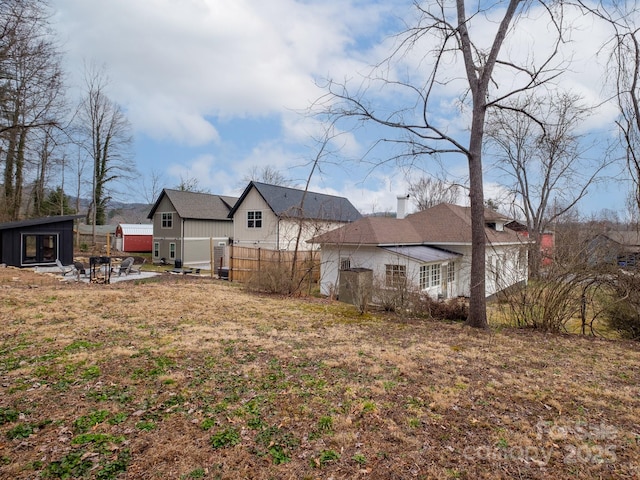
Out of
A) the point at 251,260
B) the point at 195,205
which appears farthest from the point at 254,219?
the point at 251,260

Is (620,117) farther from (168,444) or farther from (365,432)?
(168,444)

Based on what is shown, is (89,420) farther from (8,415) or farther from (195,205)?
(195,205)

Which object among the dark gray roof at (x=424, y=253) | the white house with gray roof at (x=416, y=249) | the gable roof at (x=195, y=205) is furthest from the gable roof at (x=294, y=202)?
the dark gray roof at (x=424, y=253)

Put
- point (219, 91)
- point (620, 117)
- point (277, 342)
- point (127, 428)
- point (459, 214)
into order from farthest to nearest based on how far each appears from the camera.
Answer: point (459, 214), point (219, 91), point (620, 117), point (277, 342), point (127, 428)

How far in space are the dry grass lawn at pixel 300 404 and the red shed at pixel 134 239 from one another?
99.6 feet

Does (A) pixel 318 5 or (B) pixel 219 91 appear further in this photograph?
(B) pixel 219 91

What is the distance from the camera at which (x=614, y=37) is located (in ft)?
30.7

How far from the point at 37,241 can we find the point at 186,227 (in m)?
9.98

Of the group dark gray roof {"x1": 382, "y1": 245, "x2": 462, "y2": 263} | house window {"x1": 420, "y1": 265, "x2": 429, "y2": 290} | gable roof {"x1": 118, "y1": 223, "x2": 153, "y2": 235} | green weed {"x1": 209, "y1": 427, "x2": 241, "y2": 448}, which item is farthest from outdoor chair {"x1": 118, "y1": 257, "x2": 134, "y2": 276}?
gable roof {"x1": 118, "y1": 223, "x2": 153, "y2": 235}

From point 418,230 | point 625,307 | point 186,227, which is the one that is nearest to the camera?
point 625,307

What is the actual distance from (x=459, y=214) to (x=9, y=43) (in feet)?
64.4

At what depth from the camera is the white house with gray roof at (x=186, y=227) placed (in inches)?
1094

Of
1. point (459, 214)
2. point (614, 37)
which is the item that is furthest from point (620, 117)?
point (459, 214)

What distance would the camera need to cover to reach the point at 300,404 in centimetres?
412
